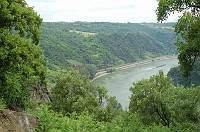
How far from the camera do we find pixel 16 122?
36.9ft

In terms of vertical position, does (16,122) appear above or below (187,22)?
below

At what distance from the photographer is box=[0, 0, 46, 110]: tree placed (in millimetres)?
16016

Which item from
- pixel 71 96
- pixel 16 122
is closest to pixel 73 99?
pixel 71 96

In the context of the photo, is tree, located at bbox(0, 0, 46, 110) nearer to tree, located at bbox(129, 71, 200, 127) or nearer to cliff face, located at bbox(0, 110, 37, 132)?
cliff face, located at bbox(0, 110, 37, 132)

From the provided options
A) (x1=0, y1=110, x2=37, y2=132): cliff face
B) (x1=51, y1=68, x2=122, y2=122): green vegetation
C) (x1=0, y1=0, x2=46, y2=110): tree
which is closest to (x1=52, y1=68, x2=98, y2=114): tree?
(x1=51, y1=68, x2=122, y2=122): green vegetation

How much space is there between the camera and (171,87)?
31.8m

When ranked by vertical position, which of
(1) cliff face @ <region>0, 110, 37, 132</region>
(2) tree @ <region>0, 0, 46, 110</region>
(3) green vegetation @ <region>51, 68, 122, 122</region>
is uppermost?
(2) tree @ <region>0, 0, 46, 110</region>

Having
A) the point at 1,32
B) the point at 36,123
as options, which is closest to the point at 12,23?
the point at 1,32

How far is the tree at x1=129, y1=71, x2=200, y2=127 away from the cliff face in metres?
14.3

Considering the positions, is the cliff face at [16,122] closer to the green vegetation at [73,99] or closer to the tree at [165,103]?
the tree at [165,103]

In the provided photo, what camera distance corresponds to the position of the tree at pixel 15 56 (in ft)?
52.5

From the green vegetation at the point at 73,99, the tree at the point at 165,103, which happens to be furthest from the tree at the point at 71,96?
the tree at the point at 165,103

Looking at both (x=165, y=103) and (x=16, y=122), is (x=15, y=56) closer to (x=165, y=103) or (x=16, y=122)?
(x=16, y=122)

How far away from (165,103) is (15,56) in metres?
15.6
